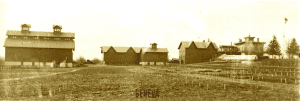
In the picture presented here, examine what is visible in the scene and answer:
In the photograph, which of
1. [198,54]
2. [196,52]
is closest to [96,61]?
[196,52]

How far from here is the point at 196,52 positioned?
7775cm

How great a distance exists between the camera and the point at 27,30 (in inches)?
2547

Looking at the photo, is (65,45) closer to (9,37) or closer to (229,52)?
(9,37)

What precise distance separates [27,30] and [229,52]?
207 ft

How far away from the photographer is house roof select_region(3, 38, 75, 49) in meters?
59.5

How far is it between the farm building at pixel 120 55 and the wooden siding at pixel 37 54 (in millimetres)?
19888

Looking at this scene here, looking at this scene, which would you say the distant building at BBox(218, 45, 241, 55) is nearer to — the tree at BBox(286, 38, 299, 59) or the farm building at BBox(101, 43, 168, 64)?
the tree at BBox(286, 38, 299, 59)

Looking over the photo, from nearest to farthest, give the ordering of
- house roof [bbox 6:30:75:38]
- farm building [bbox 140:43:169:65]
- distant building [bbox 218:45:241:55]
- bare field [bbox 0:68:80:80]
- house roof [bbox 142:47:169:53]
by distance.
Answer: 1. bare field [bbox 0:68:80:80]
2. house roof [bbox 6:30:75:38]
3. farm building [bbox 140:43:169:65]
4. house roof [bbox 142:47:169:53]
5. distant building [bbox 218:45:241:55]

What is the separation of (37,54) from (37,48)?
1396mm

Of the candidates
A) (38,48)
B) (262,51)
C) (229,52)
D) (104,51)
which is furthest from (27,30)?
(262,51)

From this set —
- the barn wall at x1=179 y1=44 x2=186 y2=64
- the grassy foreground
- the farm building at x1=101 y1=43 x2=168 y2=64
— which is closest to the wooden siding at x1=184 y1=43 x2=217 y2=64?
the barn wall at x1=179 y1=44 x2=186 y2=64

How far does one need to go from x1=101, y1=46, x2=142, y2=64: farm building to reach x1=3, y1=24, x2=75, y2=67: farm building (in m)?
16.8

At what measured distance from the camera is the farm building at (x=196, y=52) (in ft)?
252

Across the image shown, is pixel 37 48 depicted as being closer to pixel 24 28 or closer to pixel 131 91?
pixel 24 28
